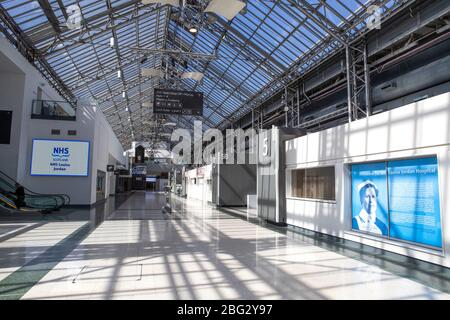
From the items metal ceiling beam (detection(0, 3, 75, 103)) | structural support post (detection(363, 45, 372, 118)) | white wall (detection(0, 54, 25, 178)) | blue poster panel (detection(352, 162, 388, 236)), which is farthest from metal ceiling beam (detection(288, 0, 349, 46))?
white wall (detection(0, 54, 25, 178))

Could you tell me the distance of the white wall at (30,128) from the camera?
1337 centimetres

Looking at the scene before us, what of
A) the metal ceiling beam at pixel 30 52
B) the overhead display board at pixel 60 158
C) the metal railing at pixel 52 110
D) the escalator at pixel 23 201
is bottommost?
the escalator at pixel 23 201

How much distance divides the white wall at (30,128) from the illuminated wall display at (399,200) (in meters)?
12.6

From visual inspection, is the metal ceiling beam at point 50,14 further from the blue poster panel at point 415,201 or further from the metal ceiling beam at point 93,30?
the blue poster panel at point 415,201

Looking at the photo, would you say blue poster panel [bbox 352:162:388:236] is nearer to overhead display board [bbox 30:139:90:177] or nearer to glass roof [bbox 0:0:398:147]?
glass roof [bbox 0:0:398:147]

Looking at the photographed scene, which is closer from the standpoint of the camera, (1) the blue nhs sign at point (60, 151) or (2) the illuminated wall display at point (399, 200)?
(2) the illuminated wall display at point (399, 200)

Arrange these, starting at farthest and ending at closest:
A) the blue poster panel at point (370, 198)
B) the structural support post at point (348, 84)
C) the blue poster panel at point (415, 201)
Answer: the structural support post at point (348, 84) < the blue poster panel at point (370, 198) < the blue poster panel at point (415, 201)

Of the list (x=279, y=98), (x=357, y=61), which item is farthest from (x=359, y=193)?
(x=279, y=98)

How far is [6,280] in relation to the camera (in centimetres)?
413

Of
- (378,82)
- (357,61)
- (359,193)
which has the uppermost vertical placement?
(357,61)

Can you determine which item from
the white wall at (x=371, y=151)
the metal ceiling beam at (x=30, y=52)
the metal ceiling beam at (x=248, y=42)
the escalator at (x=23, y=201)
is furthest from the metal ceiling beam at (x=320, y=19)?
the escalator at (x=23, y=201)

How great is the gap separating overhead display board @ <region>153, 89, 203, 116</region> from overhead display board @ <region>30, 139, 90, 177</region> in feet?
13.7
